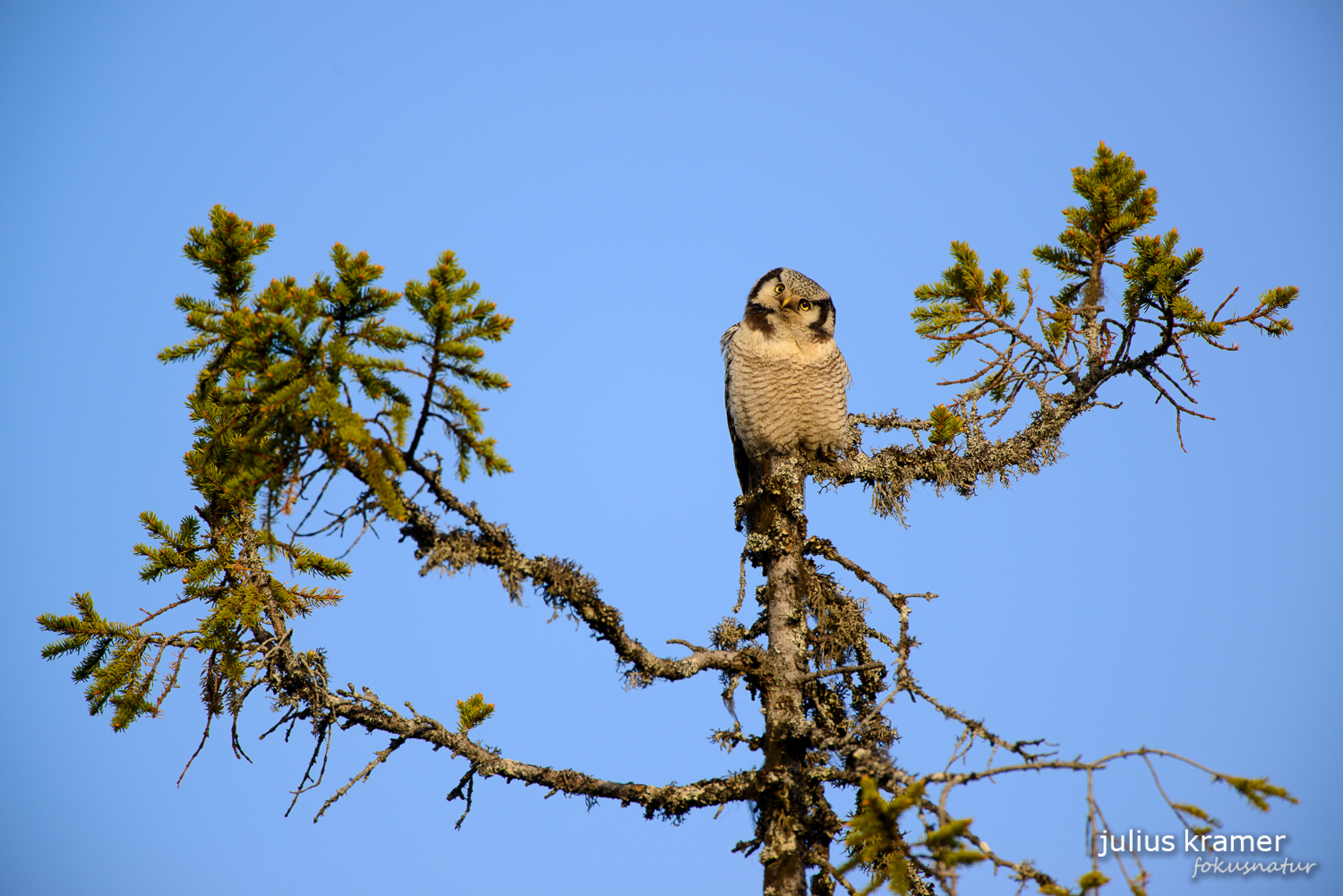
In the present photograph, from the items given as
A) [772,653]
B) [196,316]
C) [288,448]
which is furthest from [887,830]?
[196,316]

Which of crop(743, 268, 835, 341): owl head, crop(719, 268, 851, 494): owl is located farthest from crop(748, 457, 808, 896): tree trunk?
crop(743, 268, 835, 341): owl head

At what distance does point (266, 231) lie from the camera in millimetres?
3074

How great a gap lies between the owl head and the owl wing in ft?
0.80

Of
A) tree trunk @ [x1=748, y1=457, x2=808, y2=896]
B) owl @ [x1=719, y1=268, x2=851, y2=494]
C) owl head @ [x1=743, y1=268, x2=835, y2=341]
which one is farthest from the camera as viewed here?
owl head @ [x1=743, y1=268, x2=835, y2=341]

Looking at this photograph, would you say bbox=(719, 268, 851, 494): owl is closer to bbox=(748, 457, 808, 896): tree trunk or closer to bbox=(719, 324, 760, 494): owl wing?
bbox=(719, 324, 760, 494): owl wing

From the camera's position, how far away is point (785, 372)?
646cm

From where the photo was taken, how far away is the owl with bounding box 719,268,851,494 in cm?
645

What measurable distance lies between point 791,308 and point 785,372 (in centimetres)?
67

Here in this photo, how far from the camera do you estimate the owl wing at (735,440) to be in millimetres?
6988

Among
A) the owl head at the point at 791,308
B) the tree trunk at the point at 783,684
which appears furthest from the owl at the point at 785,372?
the tree trunk at the point at 783,684

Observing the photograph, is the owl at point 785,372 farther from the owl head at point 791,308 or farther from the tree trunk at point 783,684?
the tree trunk at point 783,684

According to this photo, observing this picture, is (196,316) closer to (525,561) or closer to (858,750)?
(525,561)

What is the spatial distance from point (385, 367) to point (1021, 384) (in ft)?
13.3

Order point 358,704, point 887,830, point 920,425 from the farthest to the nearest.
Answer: point 920,425 → point 358,704 → point 887,830
